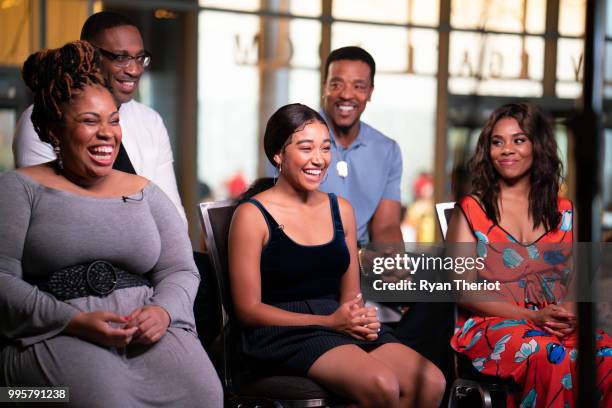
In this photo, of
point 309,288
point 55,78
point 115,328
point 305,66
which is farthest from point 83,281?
point 305,66

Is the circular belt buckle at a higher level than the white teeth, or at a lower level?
lower

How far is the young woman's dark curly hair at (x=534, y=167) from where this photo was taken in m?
3.40

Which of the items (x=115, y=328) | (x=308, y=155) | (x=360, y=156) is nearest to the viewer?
(x=115, y=328)

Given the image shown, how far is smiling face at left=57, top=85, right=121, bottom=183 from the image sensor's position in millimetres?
2588

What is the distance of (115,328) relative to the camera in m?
2.48

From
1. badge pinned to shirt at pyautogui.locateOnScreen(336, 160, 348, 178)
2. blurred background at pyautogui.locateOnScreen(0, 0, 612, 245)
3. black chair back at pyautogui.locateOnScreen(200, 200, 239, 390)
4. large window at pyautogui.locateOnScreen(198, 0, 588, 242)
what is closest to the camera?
black chair back at pyautogui.locateOnScreen(200, 200, 239, 390)

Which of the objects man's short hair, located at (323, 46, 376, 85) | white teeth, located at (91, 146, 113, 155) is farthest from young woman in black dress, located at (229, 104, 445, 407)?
man's short hair, located at (323, 46, 376, 85)

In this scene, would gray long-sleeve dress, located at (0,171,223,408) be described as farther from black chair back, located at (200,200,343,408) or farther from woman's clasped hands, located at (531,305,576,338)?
woman's clasped hands, located at (531,305,576,338)

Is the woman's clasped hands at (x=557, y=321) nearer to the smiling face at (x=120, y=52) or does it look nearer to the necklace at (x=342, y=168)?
the necklace at (x=342, y=168)

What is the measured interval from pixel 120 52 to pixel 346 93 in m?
1.05

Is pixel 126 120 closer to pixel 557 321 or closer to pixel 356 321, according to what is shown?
pixel 356 321

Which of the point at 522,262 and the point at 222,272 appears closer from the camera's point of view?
the point at 222,272

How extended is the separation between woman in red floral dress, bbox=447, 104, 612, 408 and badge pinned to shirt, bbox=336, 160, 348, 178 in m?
0.62

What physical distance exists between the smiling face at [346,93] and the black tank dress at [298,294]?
92 cm
